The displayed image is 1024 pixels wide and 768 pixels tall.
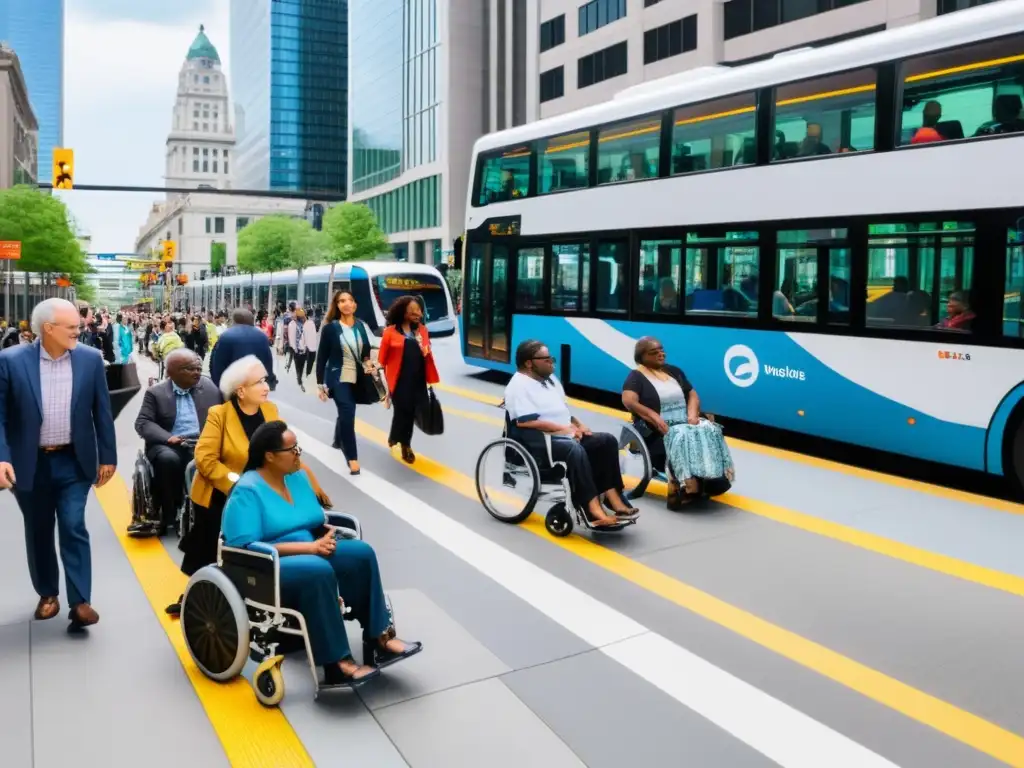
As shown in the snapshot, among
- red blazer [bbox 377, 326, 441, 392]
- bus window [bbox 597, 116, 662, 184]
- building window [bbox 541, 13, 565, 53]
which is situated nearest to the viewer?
red blazer [bbox 377, 326, 441, 392]

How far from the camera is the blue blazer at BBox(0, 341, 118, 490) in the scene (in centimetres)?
518

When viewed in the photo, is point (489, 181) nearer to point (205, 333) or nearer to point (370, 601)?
point (205, 333)

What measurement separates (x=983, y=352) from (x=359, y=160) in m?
83.2

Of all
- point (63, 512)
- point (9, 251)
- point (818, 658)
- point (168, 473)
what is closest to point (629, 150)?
point (168, 473)

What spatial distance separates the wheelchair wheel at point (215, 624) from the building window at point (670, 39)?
41.2 metres

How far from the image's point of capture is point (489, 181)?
54.4ft

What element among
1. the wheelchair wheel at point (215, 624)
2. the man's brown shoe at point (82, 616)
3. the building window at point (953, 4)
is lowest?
the man's brown shoe at point (82, 616)

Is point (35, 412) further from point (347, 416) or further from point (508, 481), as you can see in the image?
point (347, 416)

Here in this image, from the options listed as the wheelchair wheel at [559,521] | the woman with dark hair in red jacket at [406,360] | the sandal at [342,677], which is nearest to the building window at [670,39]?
the woman with dark hair in red jacket at [406,360]

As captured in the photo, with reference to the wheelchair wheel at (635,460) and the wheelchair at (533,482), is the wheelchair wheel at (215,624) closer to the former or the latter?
the wheelchair at (533,482)

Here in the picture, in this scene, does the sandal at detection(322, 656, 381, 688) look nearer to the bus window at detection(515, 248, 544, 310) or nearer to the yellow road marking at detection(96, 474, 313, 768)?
the yellow road marking at detection(96, 474, 313, 768)

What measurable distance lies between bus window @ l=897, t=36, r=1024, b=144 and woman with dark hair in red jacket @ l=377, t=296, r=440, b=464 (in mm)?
4982

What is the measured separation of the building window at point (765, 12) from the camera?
35375 mm

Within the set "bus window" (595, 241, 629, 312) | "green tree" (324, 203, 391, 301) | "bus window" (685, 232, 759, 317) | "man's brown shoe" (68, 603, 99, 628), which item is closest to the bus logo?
"bus window" (685, 232, 759, 317)
